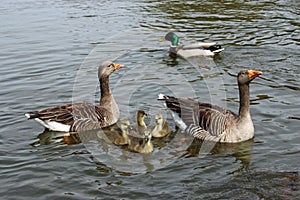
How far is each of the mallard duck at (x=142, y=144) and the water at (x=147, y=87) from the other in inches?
5.1

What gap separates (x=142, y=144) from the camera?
8.92 meters

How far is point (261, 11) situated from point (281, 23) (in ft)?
10.3

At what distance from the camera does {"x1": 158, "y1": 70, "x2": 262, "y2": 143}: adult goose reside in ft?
30.5

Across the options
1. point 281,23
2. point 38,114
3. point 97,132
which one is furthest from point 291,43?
point 38,114

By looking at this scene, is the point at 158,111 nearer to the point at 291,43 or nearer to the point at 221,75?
the point at 221,75

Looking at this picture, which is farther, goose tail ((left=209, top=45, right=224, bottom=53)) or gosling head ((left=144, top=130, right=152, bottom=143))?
goose tail ((left=209, top=45, right=224, bottom=53))

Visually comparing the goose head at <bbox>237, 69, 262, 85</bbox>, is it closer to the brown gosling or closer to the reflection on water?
the reflection on water

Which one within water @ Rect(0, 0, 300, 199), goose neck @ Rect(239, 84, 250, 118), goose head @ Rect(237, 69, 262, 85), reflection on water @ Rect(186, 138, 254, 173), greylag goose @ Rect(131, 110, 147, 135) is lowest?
reflection on water @ Rect(186, 138, 254, 173)

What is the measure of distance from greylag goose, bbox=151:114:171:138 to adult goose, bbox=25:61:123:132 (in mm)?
1352

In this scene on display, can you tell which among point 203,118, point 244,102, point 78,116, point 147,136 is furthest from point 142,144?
point 244,102

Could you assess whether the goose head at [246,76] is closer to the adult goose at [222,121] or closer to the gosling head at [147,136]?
the adult goose at [222,121]

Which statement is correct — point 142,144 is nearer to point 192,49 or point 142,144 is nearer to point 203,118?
point 203,118

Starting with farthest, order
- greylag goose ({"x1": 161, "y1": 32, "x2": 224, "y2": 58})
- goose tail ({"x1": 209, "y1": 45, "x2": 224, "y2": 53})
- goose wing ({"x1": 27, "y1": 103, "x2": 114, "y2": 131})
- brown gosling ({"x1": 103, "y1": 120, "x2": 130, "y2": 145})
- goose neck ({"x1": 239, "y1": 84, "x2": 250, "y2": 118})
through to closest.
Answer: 1. greylag goose ({"x1": 161, "y1": 32, "x2": 224, "y2": 58})
2. goose tail ({"x1": 209, "y1": 45, "x2": 224, "y2": 53})
3. goose wing ({"x1": 27, "y1": 103, "x2": 114, "y2": 131})
4. goose neck ({"x1": 239, "y1": 84, "x2": 250, "y2": 118})
5. brown gosling ({"x1": 103, "y1": 120, "x2": 130, "y2": 145})

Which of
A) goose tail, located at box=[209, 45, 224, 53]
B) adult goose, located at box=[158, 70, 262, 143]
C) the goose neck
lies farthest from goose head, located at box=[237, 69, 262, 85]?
goose tail, located at box=[209, 45, 224, 53]
